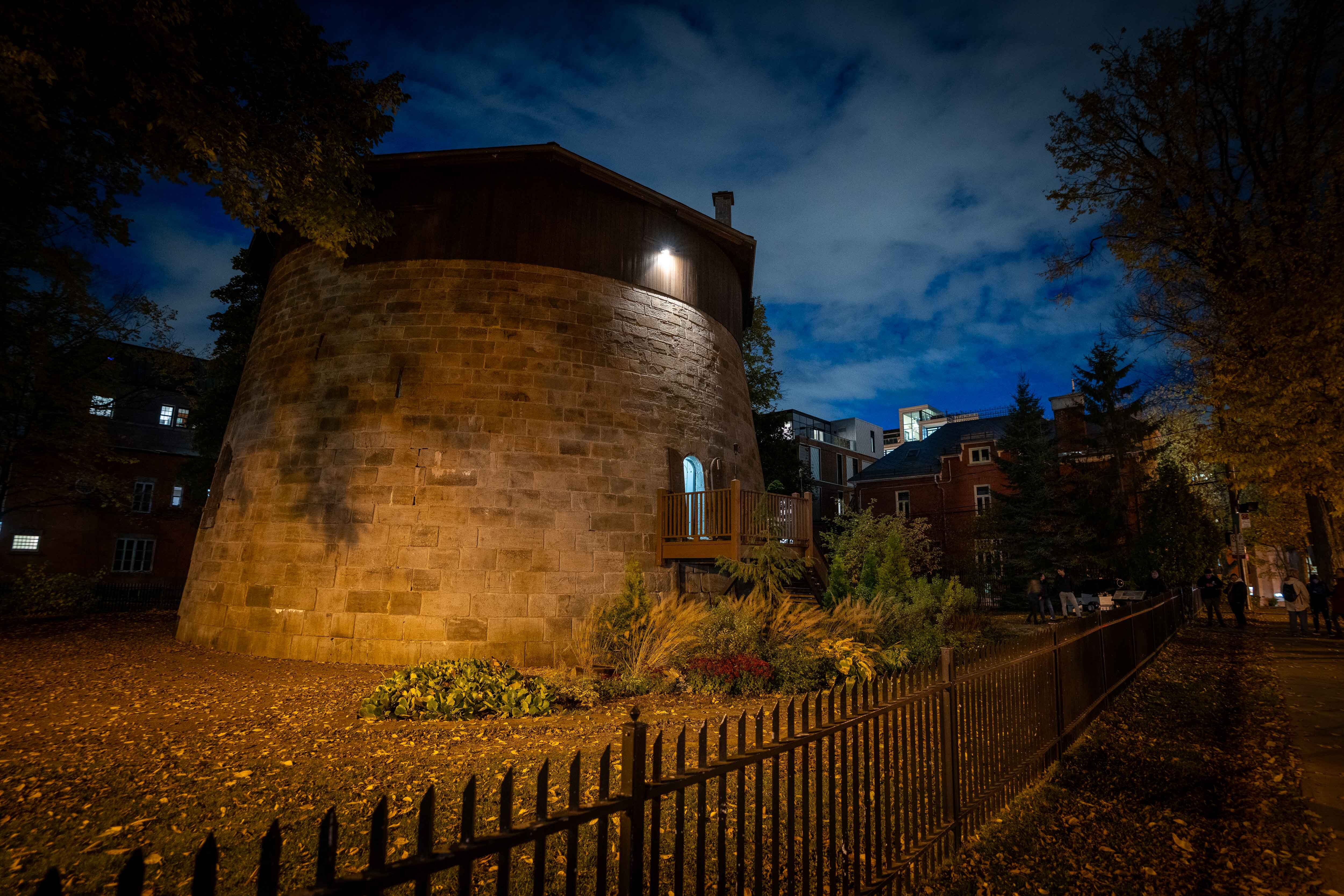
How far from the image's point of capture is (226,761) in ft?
19.0

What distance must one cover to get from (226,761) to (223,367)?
17318 mm

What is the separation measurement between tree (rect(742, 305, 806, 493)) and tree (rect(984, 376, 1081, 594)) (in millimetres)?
9387

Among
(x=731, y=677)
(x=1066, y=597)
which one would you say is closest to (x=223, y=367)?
(x=731, y=677)

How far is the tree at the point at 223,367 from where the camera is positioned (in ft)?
63.2

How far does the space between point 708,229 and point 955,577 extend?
11072 millimetres

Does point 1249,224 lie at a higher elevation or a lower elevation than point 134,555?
higher

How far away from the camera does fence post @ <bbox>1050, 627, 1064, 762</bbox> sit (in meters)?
5.96

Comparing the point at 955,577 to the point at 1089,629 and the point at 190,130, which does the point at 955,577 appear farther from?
the point at 190,130

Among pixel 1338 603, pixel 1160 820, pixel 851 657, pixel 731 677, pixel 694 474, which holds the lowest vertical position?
pixel 1160 820

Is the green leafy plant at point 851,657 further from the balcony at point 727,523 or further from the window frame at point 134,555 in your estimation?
the window frame at point 134,555

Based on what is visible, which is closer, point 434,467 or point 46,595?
point 434,467

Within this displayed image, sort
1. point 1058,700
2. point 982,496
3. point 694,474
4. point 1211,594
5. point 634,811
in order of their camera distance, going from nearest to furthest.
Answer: point 634,811 → point 1058,700 → point 694,474 → point 1211,594 → point 982,496

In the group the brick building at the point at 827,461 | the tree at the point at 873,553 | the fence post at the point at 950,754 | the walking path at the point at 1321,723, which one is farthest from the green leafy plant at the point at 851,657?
the brick building at the point at 827,461

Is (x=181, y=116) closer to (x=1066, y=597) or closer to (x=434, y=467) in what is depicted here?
(x=434, y=467)
